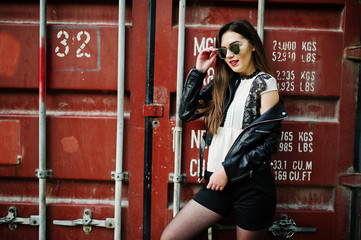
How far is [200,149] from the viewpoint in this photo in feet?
6.06

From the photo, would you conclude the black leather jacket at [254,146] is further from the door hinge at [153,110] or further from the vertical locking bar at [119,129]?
the vertical locking bar at [119,129]

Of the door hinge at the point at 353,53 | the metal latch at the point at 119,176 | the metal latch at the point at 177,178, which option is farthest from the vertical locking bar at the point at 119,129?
the door hinge at the point at 353,53

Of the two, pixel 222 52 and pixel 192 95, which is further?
pixel 192 95

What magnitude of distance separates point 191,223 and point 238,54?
3.33 feet

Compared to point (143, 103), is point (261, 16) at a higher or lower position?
higher

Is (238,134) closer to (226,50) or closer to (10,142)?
(226,50)

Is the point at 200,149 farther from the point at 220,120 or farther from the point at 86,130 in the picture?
the point at 86,130

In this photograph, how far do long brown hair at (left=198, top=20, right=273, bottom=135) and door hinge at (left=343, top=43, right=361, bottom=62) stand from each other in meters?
0.72

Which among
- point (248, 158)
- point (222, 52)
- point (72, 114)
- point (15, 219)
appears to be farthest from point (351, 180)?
point (15, 219)

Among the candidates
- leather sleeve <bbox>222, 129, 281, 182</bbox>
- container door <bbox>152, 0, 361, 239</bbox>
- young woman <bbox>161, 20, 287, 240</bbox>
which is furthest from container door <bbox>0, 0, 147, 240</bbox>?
leather sleeve <bbox>222, 129, 281, 182</bbox>

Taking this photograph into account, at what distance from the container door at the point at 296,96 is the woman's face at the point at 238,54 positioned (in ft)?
1.19

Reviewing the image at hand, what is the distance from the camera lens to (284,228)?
1989 millimetres

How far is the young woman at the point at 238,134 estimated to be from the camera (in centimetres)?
151

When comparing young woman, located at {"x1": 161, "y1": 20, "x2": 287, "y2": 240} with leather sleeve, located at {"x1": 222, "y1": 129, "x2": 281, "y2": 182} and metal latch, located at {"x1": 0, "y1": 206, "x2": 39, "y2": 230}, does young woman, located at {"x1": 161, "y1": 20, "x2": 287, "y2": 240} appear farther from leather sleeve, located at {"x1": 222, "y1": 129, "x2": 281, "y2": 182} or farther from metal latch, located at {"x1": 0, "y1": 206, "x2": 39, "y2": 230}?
metal latch, located at {"x1": 0, "y1": 206, "x2": 39, "y2": 230}
